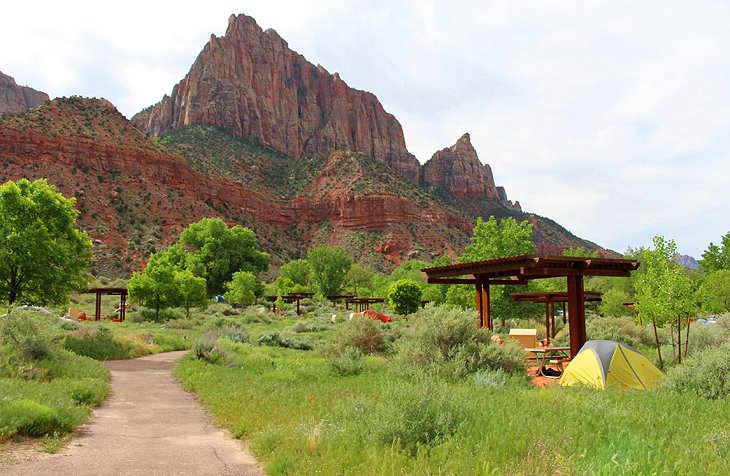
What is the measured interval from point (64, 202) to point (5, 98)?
182373 millimetres

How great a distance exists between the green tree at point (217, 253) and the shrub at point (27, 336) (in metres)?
50.6

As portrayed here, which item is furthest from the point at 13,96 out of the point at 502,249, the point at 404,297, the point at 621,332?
the point at 621,332

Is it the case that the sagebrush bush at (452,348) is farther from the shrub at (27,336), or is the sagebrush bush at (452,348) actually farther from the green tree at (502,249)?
the green tree at (502,249)

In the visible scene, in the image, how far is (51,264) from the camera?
1867cm

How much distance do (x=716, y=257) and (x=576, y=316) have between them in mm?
41993

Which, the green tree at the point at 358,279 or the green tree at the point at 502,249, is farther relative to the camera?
the green tree at the point at 358,279

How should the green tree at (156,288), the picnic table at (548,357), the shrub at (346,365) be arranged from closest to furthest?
the shrub at (346,365)
the picnic table at (548,357)
the green tree at (156,288)

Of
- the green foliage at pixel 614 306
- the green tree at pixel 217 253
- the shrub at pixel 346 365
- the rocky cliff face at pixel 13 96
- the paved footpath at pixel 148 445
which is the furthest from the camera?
the rocky cliff face at pixel 13 96

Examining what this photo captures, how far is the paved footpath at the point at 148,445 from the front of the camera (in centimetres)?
581

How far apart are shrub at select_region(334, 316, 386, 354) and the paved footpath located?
28.0 ft

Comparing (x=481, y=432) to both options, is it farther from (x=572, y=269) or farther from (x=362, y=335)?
(x=362, y=335)

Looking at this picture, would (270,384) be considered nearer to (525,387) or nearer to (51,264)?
(525,387)

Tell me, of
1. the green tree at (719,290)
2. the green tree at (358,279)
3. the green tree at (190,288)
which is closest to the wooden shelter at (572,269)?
the green tree at (719,290)

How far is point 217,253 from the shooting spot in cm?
6506
